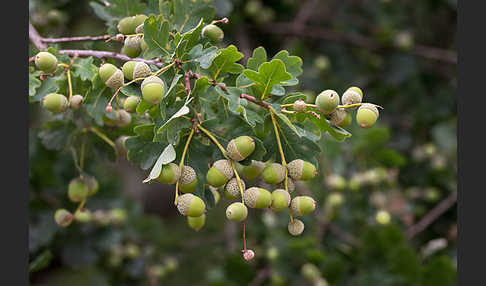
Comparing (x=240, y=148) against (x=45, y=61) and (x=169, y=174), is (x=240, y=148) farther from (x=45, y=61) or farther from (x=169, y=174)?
(x=45, y=61)

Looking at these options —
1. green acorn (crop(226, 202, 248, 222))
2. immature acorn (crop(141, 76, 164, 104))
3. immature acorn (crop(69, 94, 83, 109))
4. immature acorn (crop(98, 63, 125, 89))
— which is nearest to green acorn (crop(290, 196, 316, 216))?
green acorn (crop(226, 202, 248, 222))

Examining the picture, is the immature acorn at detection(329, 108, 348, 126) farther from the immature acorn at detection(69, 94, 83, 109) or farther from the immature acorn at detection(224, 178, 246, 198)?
the immature acorn at detection(69, 94, 83, 109)

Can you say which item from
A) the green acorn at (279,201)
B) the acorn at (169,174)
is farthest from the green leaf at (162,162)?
the green acorn at (279,201)

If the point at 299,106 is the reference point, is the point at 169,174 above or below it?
below

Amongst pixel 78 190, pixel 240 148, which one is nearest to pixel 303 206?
pixel 240 148

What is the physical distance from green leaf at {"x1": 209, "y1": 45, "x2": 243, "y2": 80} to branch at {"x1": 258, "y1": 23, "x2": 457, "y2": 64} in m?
1.91

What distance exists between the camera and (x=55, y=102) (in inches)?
45.8

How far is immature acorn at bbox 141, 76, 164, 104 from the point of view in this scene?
943 mm

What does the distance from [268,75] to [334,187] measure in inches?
53.8

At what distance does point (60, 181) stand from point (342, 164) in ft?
4.48

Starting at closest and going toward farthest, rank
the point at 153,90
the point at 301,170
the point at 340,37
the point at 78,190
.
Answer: the point at 153,90 < the point at 301,170 < the point at 78,190 < the point at 340,37

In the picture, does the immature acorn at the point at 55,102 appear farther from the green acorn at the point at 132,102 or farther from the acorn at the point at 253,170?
the acorn at the point at 253,170

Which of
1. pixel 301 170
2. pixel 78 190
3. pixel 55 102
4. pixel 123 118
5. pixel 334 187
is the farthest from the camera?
pixel 334 187

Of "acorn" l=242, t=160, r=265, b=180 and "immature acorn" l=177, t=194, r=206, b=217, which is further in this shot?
"acorn" l=242, t=160, r=265, b=180
